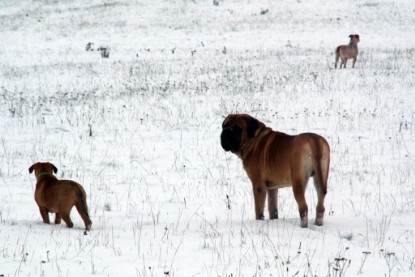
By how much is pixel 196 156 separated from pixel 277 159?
4027mm

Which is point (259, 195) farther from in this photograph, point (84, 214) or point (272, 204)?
point (84, 214)

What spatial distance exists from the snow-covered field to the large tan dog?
0.38 metres

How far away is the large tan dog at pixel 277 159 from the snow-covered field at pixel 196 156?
38 cm

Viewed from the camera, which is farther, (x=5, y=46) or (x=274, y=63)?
(x=5, y=46)

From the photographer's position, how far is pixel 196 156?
9.55m

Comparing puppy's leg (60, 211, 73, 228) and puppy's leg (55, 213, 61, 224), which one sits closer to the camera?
puppy's leg (60, 211, 73, 228)

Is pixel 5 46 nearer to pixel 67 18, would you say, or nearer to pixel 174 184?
pixel 67 18

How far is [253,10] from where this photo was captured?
39000 millimetres

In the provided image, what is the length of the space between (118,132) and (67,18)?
30726 mm

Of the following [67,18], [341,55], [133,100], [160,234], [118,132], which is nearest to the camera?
[160,234]

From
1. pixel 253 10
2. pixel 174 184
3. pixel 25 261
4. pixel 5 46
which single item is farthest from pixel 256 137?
pixel 253 10

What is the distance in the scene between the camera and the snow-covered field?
4.69 metres

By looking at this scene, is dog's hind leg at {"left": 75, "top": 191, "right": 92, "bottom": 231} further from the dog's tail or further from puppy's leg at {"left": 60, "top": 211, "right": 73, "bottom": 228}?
puppy's leg at {"left": 60, "top": 211, "right": 73, "bottom": 228}

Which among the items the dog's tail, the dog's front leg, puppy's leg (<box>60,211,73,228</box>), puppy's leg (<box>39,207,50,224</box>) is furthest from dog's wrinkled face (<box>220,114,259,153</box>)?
puppy's leg (<box>39,207,50,224</box>)
